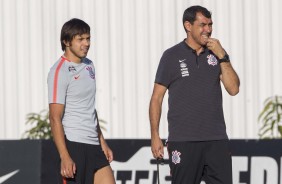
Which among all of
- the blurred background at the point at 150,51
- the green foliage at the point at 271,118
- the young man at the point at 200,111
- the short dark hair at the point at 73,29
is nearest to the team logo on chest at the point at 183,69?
the young man at the point at 200,111

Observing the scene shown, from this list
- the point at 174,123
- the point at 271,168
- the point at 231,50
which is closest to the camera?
the point at 174,123

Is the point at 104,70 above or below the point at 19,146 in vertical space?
above

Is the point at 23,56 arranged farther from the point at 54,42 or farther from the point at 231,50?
the point at 231,50

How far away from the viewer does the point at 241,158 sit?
9750 mm

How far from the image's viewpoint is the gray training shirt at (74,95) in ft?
23.1

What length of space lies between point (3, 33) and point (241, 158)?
4524 millimetres

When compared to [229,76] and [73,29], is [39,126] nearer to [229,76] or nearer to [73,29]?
[229,76]

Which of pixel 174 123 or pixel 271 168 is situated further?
pixel 271 168

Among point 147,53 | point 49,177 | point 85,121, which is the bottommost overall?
point 49,177

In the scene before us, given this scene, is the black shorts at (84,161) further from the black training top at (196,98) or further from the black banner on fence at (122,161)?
the black banner on fence at (122,161)

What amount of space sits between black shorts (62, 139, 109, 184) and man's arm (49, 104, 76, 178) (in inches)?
3.9

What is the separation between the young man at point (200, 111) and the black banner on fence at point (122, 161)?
7.01 ft

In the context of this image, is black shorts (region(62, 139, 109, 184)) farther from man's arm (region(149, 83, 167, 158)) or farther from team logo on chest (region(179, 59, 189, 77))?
team logo on chest (region(179, 59, 189, 77))

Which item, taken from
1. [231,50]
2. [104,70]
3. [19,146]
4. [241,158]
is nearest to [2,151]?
[19,146]
